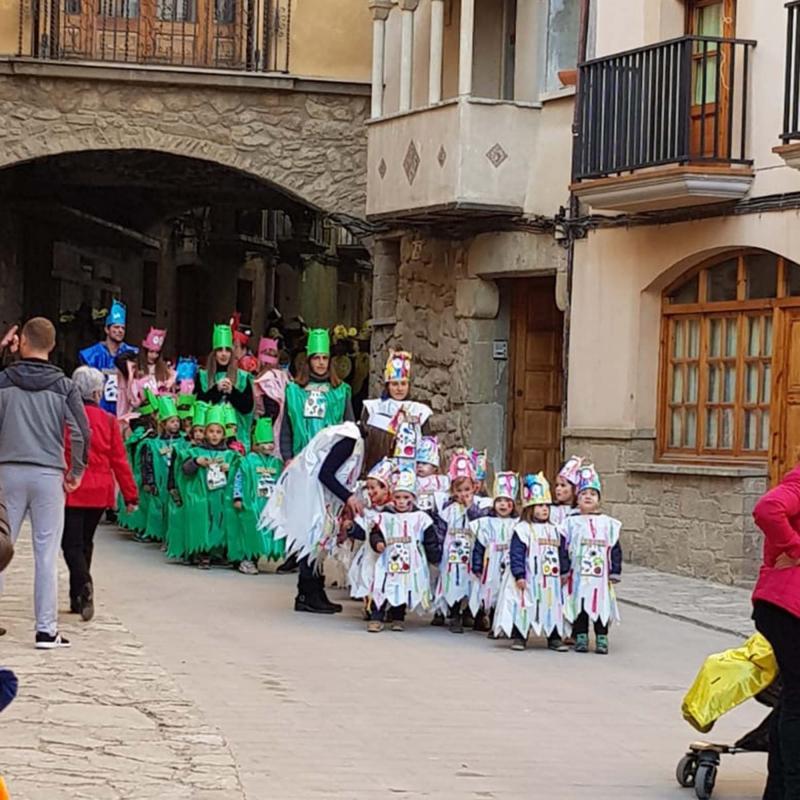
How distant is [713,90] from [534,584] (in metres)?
6.46

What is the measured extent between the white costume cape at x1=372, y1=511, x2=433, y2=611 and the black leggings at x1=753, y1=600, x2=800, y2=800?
5.45m

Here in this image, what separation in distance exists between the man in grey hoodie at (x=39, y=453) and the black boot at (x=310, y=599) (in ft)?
9.07

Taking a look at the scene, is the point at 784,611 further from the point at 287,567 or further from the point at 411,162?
the point at 411,162

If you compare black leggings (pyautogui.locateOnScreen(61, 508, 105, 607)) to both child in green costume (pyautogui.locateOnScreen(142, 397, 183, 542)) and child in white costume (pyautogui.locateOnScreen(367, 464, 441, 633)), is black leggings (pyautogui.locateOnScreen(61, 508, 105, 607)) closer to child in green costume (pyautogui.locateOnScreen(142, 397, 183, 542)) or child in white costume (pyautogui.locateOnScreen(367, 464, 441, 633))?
child in white costume (pyautogui.locateOnScreen(367, 464, 441, 633))

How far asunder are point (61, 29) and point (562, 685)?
48.8 feet

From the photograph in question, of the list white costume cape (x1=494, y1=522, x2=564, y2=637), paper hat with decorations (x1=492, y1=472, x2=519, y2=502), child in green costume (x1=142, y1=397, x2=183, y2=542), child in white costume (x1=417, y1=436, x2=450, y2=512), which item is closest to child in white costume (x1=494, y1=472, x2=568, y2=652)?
white costume cape (x1=494, y1=522, x2=564, y2=637)

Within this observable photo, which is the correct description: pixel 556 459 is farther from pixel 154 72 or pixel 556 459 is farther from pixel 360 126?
pixel 154 72

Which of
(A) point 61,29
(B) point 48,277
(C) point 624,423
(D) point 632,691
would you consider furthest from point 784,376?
(B) point 48,277

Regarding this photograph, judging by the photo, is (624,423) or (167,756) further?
(624,423)

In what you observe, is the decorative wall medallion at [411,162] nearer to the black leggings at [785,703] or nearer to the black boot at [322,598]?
the black boot at [322,598]

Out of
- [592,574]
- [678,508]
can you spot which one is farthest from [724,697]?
[678,508]

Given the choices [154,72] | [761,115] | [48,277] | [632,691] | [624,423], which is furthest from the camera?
[48,277]

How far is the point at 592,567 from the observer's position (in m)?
11.8

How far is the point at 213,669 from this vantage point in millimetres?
10352
